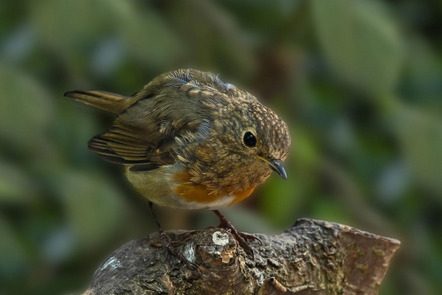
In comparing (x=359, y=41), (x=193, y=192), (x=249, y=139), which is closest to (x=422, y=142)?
(x=359, y=41)

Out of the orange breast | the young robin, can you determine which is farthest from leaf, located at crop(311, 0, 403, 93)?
the orange breast

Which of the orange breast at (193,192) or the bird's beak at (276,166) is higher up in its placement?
the bird's beak at (276,166)

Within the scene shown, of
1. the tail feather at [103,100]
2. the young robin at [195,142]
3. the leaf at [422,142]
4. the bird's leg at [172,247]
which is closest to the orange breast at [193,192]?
the young robin at [195,142]

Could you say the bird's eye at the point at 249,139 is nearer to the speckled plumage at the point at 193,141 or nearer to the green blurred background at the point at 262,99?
the speckled plumage at the point at 193,141

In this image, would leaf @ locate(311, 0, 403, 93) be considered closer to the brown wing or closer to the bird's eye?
the brown wing

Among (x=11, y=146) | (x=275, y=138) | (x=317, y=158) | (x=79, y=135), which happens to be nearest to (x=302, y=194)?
(x=317, y=158)

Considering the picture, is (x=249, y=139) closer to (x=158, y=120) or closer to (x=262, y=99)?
(x=158, y=120)
